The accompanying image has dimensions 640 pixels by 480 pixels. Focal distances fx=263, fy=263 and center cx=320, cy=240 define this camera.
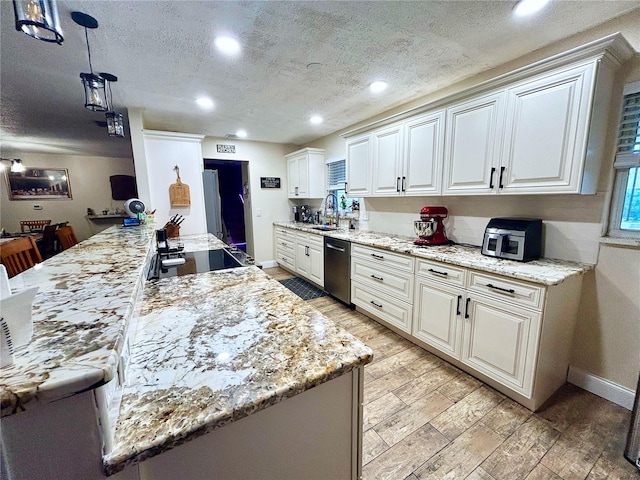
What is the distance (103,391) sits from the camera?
0.48 meters

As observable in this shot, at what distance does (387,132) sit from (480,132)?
101 cm

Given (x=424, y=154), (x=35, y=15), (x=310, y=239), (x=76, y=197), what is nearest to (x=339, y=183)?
(x=310, y=239)

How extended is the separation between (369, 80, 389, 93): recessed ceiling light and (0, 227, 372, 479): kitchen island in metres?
2.34

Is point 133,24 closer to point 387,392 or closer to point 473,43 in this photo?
point 473,43

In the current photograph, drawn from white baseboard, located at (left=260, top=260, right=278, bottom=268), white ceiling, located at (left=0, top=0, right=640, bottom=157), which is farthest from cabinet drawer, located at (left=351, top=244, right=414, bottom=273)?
white baseboard, located at (left=260, top=260, right=278, bottom=268)

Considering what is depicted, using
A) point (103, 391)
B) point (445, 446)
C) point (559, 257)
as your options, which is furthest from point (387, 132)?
point (103, 391)

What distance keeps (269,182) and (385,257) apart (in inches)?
125

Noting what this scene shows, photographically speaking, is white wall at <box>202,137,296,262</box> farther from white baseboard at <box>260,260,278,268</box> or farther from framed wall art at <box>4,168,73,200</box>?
framed wall art at <box>4,168,73,200</box>

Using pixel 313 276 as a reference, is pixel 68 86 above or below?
above

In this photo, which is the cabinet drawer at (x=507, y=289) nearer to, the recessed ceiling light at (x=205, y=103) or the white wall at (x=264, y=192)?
the recessed ceiling light at (x=205, y=103)

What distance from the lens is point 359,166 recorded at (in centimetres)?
335

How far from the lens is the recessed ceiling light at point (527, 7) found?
149 centimetres

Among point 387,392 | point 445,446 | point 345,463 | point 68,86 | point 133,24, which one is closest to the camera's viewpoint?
point 345,463

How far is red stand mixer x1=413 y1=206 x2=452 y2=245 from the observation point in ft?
8.24
